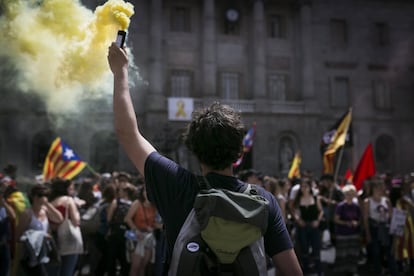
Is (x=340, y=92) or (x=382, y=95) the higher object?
(x=340, y=92)

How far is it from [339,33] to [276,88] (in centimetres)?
574

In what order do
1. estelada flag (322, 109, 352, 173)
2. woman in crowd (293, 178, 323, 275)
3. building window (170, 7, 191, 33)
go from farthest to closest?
1. building window (170, 7, 191, 33)
2. estelada flag (322, 109, 352, 173)
3. woman in crowd (293, 178, 323, 275)

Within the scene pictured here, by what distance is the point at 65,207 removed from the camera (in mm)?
5930

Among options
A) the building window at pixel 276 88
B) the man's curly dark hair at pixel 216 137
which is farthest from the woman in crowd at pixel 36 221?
the building window at pixel 276 88

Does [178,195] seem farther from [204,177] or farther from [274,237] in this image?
[274,237]

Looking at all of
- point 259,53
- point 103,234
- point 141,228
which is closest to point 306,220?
point 141,228

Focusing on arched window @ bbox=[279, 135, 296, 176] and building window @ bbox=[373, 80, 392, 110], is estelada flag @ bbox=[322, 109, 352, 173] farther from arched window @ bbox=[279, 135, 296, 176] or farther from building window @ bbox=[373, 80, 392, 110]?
building window @ bbox=[373, 80, 392, 110]

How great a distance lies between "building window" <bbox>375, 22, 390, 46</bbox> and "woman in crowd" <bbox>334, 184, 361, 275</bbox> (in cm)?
2393

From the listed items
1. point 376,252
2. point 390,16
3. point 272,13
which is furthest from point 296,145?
point 376,252

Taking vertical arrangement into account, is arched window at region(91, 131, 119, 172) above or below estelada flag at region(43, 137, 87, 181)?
below

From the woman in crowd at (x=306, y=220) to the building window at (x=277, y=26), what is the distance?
21.0 meters

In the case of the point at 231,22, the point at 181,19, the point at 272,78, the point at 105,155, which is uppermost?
the point at 181,19

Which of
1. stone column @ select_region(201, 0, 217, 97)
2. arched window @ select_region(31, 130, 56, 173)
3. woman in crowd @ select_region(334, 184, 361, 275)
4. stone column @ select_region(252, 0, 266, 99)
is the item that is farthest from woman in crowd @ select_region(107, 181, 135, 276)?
stone column @ select_region(252, 0, 266, 99)

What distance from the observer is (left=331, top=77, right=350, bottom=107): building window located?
28.3 meters
